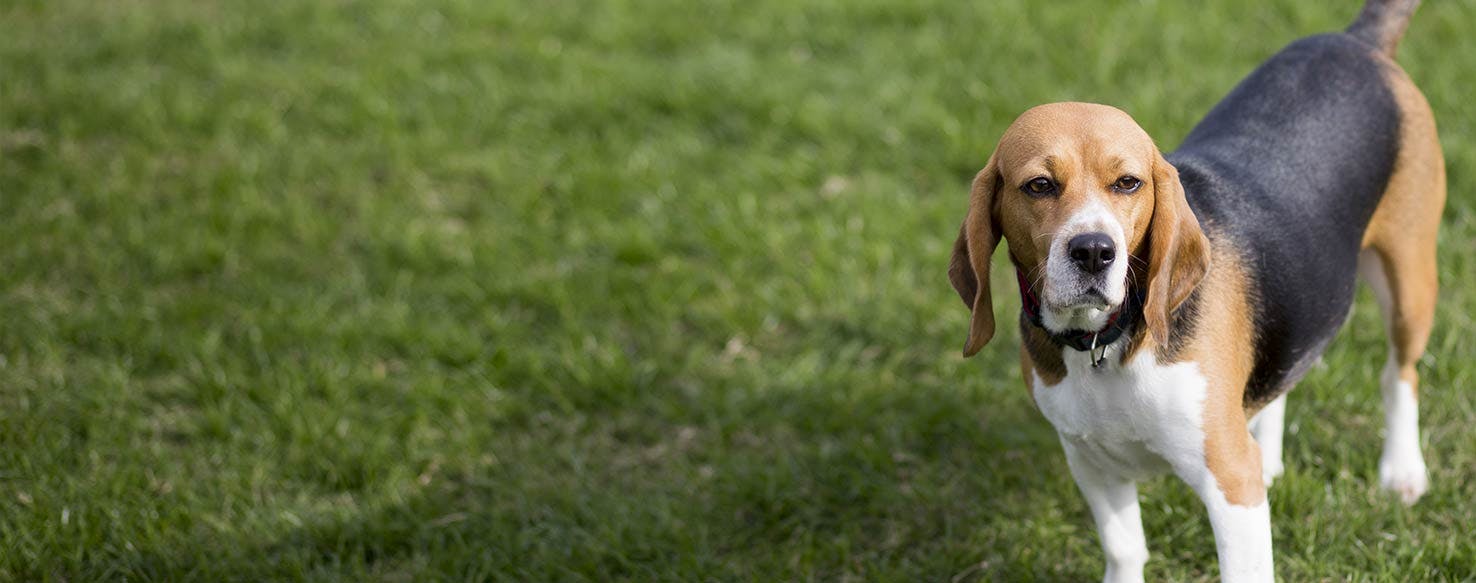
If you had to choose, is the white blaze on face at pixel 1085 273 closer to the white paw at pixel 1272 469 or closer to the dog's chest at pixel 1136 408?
the dog's chest at pixel 1136 408

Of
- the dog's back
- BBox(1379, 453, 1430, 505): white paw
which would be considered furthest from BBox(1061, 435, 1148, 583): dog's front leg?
BBox(1379, 453, 1430, 505): white paw

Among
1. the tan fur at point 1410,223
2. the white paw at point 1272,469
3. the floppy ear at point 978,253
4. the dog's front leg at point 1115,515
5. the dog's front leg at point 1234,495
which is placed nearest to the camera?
the floppy ear at point 978,253

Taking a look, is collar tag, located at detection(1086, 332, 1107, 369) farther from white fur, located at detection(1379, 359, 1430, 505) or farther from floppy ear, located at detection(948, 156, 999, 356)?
white fur, located at detection(1379, 359, 1430, 505)

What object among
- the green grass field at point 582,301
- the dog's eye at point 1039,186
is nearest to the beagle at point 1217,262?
the dog's eye at point 1039,186

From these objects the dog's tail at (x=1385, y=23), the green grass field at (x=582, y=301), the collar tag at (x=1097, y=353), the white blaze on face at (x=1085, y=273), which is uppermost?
the dog's tail at (x=1385, y=23)

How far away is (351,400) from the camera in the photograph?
5.67 m

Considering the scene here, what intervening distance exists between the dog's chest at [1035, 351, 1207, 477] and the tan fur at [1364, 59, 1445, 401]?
118 cm

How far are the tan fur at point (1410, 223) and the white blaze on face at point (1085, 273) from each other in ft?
4.78

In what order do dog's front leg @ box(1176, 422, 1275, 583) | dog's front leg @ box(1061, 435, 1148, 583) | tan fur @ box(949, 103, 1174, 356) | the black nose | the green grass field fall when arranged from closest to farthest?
the black nose → tan fur @ box(949, 103, 1174, 356) → dog's front leg @ box(1176, 422, 1275, 583) → dog's front leg @ box(1061, 435, 1148, 583) → the green grass field

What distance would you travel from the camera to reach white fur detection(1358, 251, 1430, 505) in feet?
15.0

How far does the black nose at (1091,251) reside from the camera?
3.25 metres

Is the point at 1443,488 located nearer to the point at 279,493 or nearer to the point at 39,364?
the point at 279,493

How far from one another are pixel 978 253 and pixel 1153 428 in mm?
638

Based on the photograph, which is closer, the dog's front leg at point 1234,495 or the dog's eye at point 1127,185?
the dog's eye at point 1127,185
